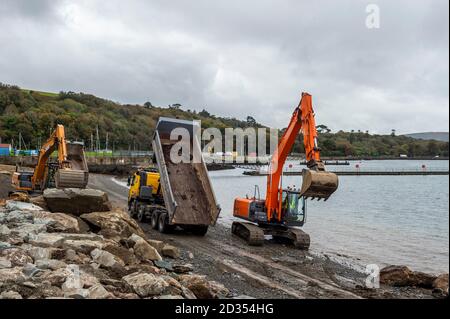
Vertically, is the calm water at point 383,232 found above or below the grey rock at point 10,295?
below

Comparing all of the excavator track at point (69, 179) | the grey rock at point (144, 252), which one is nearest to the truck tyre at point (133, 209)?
the excavator track at point (69, 179)

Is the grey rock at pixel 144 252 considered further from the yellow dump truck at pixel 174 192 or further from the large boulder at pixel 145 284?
the yellow dump truck at pixel 174 192

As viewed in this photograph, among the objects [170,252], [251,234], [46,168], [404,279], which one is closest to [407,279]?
[404,279]

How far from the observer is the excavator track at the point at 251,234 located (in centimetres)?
1770

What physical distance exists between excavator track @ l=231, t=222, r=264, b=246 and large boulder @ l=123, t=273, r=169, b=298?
8933 mm

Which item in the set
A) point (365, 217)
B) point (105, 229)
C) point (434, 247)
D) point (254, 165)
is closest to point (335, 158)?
point (254, 165)

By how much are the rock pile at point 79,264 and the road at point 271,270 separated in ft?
3.32

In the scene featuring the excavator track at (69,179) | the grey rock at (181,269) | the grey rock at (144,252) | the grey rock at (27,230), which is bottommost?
the grey rock at (181,269)

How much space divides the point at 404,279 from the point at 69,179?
45.3ft

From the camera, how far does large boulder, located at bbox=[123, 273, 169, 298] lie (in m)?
8.51

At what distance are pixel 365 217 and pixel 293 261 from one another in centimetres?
2335

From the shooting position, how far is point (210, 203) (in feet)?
62.6

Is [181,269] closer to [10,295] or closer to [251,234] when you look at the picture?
[10,295]

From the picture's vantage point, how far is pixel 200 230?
1931cm
